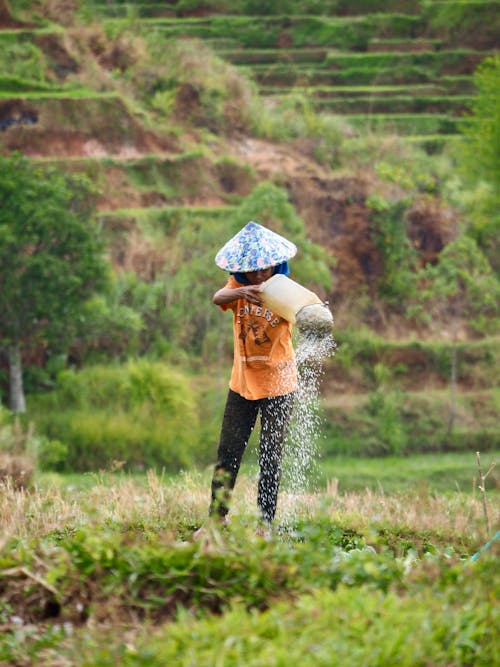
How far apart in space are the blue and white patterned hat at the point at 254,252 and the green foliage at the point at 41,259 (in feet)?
31.9

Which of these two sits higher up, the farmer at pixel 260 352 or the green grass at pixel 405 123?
the green grass at pixel 405 123

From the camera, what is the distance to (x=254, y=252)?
4.56 meters

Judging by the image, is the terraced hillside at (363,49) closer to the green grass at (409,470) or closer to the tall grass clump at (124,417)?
the green grass at (409,470)

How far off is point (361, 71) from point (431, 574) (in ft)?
78.1

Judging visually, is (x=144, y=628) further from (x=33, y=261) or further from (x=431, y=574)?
(x=33, y=261)

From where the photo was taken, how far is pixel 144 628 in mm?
3037

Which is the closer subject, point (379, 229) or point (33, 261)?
point (33, 261)

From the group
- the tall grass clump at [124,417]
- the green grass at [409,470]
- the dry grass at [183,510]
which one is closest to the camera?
the dry grass at [183,510]

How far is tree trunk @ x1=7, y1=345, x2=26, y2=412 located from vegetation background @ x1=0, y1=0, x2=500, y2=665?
30 mm

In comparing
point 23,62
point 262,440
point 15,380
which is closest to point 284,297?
point 262,440

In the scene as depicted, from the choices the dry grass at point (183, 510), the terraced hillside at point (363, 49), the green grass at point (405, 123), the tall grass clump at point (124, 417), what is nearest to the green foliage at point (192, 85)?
the terraced hillside at point (363, 49)

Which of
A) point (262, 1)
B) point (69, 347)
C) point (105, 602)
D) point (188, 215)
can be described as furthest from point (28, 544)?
point (262, 1)

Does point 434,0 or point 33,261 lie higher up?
point 434,0

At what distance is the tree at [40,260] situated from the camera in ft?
46.6
